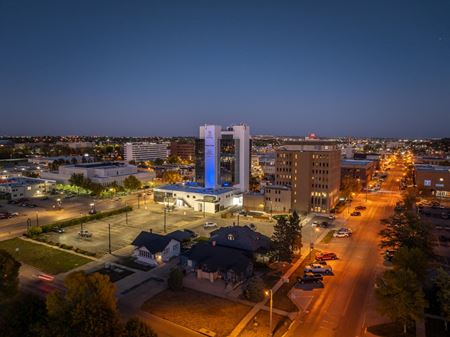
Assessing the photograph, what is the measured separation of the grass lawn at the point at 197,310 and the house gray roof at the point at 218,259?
12.3 feet

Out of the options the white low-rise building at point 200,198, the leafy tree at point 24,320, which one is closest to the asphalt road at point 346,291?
the leafy tree at point 24,320

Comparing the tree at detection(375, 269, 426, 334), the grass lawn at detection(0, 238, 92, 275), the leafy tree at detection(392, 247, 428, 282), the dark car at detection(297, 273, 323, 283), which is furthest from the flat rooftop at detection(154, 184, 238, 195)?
the tree at detection(375, 269, 426, 334)

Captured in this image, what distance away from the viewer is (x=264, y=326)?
27609 mm

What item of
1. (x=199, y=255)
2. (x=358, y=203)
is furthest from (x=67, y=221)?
(x=358, y=203)

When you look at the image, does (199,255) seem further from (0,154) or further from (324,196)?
(0,154)

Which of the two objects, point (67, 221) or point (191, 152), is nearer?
point (67, 221)

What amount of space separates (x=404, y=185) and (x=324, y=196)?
161 ft

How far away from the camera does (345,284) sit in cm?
3553

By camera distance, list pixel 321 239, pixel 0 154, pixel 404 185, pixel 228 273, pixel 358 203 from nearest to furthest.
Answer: pixel 228 273 → pixel 321 239 → pixel 358 203 → pixel 404 185 → pixel 0 154

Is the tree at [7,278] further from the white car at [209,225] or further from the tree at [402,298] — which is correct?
the white car at [209,225]

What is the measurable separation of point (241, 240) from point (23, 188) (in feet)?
224

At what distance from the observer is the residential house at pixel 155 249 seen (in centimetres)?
4130

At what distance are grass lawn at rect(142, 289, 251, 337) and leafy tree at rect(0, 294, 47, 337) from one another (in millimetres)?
9726

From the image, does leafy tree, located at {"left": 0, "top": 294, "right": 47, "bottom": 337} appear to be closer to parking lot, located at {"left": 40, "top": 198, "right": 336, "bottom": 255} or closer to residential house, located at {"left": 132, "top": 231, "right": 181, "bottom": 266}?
residential house, located at {"left": 132, "top": 231, "right": 181, "bottom": 266}
